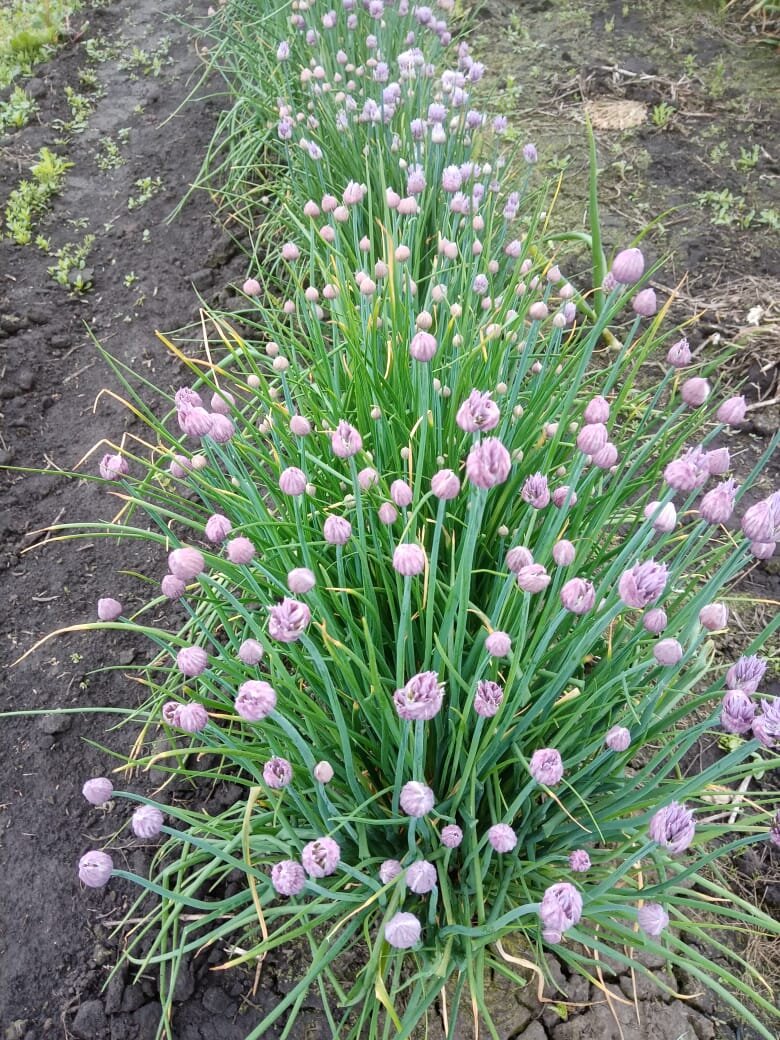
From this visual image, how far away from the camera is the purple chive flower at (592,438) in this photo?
1136 mm

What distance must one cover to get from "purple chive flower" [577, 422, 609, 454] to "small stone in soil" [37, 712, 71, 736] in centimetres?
156

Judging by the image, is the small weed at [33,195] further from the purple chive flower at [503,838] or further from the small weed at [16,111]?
the purple chive flower at [503,838]

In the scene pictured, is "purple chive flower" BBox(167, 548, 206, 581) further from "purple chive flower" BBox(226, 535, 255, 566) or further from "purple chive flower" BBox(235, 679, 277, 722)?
"purple chive flower" BBox(235, 679, 277, 722)

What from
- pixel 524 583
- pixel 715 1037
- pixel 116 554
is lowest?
pixel 715 1037

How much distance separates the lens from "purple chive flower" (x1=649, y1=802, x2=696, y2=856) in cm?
96

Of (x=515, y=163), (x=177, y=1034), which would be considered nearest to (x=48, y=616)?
(x=177, y=1034)

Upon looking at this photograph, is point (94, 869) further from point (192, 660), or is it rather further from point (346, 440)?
point (346, 440)

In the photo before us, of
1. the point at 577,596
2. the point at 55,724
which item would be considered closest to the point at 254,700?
the point at 577,596

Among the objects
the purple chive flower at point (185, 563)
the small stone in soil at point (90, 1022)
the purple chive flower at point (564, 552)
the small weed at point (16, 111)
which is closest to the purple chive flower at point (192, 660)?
the purple chive flower at point (185, 563)

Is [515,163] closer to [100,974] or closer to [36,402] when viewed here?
[36,402]

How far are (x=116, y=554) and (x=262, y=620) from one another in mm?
960

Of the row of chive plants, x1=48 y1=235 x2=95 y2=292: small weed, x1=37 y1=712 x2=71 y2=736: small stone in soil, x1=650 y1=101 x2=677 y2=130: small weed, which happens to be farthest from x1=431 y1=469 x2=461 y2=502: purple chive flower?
x1=650 y1=101 x2=677 y2=130: small weed

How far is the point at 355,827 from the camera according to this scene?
52.2 inches

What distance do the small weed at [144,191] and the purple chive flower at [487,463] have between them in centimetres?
344
